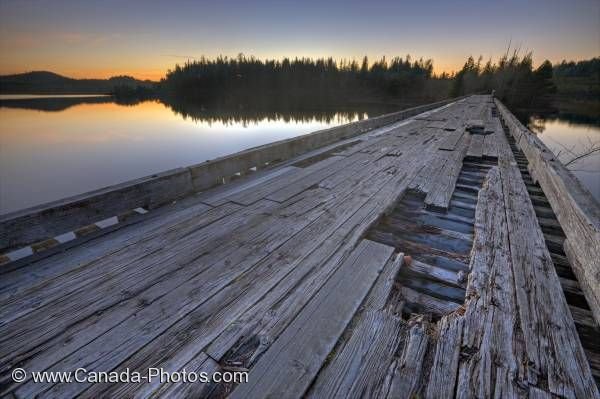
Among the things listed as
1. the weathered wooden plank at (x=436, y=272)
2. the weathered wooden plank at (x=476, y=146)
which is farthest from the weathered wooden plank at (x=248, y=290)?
the weathered wooden plank at (x=476, y=146)

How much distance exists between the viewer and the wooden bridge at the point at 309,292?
1.21 m

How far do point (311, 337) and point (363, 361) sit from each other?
0.29 m

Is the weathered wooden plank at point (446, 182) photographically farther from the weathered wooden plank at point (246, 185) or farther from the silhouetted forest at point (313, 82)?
the silhouetted forest at point (313, 82)

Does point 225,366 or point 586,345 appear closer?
point 225,366

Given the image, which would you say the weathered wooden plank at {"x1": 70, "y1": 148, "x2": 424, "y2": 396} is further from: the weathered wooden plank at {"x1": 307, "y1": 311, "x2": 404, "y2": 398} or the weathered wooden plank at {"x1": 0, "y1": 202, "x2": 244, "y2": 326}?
the weathered wooden plank at {"x1": 0, "y1": 202, "x2": 244, "y2": 326}

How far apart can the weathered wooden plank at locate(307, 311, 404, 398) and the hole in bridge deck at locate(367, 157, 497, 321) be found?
0.72 ft

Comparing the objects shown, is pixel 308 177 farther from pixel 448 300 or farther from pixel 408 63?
pixel 408 63

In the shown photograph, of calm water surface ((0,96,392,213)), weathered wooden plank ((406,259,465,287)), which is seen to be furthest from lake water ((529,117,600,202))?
calm water surface ((0,96,392,213))

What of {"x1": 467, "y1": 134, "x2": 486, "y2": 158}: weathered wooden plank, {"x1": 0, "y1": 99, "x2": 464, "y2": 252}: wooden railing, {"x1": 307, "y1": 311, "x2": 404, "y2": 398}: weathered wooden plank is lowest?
{"x1": 307, "y1": 311, "x2": 404, "y2": 398}: weathered wooden plank

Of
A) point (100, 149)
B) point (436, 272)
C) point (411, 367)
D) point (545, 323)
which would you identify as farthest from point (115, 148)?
point (545, 323)

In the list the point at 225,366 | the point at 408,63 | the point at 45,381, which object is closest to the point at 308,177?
the point at 225,366

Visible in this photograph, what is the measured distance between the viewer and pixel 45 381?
1173 mm

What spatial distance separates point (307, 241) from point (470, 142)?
597 cm

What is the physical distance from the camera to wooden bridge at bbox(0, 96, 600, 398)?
1209 mm
